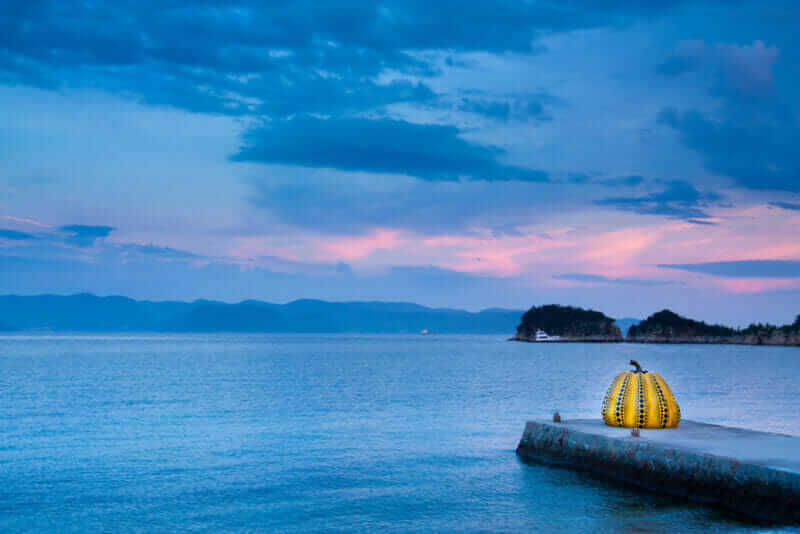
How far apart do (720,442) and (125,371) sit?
244 feet

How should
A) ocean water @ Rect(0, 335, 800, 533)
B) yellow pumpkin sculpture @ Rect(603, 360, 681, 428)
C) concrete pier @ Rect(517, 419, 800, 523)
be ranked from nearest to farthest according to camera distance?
concrete pier @ Rect(517, 419, 800, 523) < ocean water @ Rect(0, 335, 800, 533) < yellow pumpkin sculpture @ Rect(603, 360, 681, 428)

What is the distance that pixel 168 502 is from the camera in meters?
20.7

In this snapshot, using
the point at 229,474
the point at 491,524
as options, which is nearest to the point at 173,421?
the point at 229,474

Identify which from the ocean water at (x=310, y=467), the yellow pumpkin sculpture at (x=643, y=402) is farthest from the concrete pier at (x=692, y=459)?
the ocean water at (x=310, y=467)

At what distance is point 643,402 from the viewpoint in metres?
25.1

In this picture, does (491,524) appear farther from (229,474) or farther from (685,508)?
(229,474)

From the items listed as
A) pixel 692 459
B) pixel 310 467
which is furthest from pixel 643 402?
pixel 310 467

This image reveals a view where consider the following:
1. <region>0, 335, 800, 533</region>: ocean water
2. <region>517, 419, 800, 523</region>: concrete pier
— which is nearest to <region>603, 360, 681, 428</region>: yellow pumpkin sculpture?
<region>517, 419, 800, 523</region>: concrete pier

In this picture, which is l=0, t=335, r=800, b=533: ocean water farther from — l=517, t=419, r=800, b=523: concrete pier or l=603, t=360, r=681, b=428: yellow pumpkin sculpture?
l=603, t=360, r=681, b=428: yellow pumpkin sculpture

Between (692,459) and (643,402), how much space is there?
4.74 m

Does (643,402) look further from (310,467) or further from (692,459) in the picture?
(310,467)

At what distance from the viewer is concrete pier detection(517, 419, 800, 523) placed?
18094 mm

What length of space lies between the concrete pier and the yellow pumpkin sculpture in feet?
1.24

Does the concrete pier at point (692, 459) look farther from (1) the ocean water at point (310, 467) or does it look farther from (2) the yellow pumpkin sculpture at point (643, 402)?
(1) the ocean water at point (310, 467)
